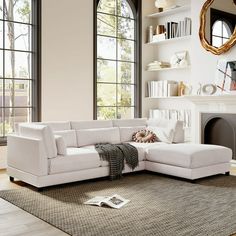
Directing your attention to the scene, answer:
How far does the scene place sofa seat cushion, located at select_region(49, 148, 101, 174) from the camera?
178 inches

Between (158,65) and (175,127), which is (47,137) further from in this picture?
(158,65)

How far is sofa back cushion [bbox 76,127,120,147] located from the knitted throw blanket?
279 mm

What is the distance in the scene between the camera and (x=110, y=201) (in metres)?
3.91

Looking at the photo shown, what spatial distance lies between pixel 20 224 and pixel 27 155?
141 cm

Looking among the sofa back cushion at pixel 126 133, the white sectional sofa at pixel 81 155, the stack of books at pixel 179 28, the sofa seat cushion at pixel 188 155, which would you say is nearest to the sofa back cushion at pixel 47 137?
the white sectional sofa at pixel 81 155

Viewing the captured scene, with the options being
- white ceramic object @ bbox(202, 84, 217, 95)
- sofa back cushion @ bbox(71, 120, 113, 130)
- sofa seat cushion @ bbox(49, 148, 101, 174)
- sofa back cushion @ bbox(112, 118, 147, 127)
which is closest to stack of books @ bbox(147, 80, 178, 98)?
white ceramic object @ bbox(202, 84, 217, 95)

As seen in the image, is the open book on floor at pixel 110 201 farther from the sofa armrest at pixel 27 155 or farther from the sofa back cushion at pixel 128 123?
the sofa back cushion at pixel 128 123

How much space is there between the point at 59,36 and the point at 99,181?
280 cm

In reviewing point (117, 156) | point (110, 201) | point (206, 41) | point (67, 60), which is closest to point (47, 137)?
point (117, 156)

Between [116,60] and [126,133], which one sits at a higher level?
[116,60]

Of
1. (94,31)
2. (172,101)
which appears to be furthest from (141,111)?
(94,31)

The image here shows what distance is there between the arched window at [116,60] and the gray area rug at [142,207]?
2.61 m

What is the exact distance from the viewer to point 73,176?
4.70m

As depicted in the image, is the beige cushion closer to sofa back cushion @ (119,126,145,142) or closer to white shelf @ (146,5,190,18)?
sofa back cushion @ (119,126,145,142)
